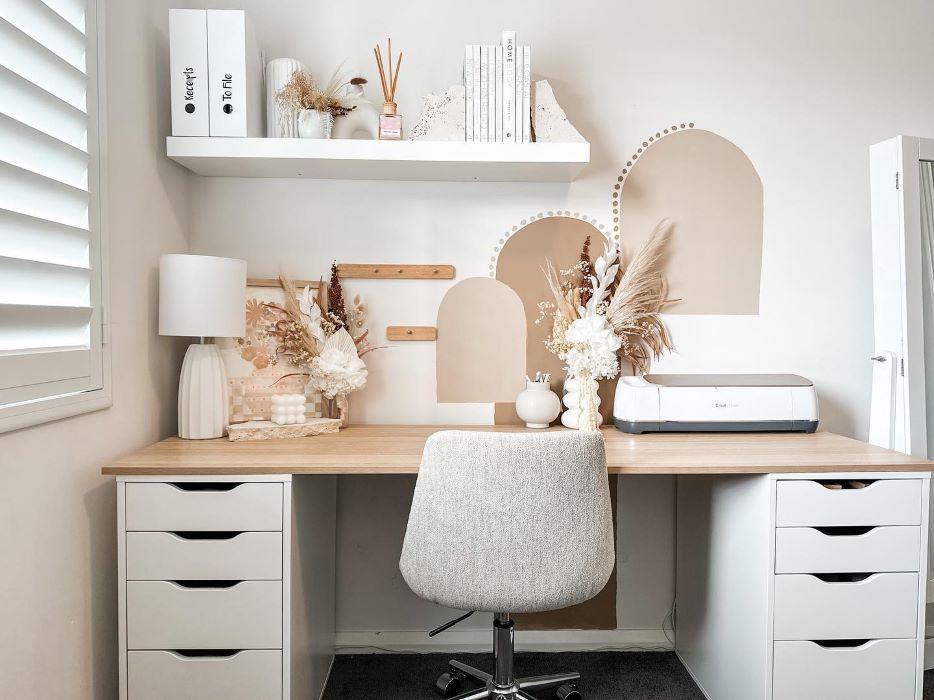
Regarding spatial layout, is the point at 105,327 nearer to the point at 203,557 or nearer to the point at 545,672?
the point at 203,557

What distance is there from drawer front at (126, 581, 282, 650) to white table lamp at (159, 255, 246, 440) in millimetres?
477

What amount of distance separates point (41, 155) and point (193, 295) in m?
0.51

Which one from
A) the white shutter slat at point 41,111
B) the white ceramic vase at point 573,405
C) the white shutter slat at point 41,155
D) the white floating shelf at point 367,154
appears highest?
the white floating shelf at point 367,154

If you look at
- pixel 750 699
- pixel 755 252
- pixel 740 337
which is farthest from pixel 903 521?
pixel 755 252

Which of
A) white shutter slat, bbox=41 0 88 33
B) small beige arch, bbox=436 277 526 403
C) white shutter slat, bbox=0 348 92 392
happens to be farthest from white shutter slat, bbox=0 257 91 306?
small beige arch, bbox=436 277 526 403

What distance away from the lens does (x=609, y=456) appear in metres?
1.61

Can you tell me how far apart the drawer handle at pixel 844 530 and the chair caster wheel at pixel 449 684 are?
111 cm

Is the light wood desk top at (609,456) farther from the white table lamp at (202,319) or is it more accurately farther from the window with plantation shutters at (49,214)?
the window with plantation shutters at (49,214)

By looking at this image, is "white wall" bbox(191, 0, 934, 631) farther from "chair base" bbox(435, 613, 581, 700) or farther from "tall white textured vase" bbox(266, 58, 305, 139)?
"chair base" bbox(435, 613, 581, 700)

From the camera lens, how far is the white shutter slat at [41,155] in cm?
115

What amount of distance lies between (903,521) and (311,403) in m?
1.66

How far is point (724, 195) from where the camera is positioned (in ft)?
7.06

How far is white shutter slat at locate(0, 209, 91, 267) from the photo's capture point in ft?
3.77

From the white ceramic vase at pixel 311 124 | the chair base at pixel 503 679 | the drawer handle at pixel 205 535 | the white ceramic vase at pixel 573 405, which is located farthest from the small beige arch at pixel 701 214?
the drawer handle at pixel 205 535
